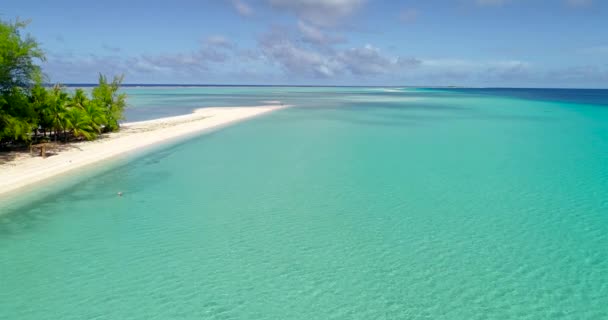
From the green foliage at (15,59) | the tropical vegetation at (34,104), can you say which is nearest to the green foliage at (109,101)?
the tropical vegetation at (34,104)

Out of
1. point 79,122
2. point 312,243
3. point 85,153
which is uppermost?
point 79,122

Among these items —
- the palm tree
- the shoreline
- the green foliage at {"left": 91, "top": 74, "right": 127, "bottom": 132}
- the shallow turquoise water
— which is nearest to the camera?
the shallow turquoise water

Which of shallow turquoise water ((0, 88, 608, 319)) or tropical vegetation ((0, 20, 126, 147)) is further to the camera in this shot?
tropical vegetation ((0, 20, 126, 147))

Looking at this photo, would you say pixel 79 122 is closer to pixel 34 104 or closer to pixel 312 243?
pixel 34 104

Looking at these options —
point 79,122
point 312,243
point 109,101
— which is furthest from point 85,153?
point 312,243

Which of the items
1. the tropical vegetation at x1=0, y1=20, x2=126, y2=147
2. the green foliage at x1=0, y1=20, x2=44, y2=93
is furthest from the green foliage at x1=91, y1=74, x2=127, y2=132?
the green foliage at x1=0, y1=20, x2=44, y2=93

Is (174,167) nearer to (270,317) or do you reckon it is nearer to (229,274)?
(229,274)

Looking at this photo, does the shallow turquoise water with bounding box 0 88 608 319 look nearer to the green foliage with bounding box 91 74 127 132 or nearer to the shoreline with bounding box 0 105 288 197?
the shoreline with bounding box 0 105 288 197
